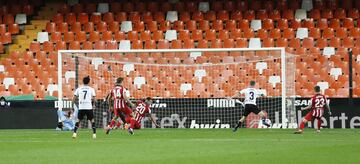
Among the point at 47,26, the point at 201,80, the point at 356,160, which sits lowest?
the point at 356,160

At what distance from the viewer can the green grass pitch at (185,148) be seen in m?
19.0

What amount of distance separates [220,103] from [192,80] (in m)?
1.66

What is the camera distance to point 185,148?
22375 mm

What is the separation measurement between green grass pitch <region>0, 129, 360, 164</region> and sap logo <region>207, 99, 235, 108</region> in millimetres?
4985

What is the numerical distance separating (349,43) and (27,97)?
12.7m

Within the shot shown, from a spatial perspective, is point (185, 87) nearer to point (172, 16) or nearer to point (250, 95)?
point (250, 95)

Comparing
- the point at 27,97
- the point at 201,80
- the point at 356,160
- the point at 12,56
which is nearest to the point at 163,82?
the point at 201,80

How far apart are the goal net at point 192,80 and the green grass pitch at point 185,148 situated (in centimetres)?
502

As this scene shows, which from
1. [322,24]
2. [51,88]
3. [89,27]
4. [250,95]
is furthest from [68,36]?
[250,95]

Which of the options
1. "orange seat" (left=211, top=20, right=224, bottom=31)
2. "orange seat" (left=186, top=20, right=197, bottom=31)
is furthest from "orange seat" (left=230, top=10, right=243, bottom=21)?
"orange seat" (left=186, top=20, right=197, bottom=31)

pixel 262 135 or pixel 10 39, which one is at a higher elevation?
pixel 10 39

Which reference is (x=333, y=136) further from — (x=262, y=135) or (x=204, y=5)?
(x=204, y=5)

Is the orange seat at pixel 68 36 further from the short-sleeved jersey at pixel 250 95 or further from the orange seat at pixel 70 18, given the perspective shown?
the short-sleeved jersey at pixel 250 95

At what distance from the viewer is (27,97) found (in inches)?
1449
